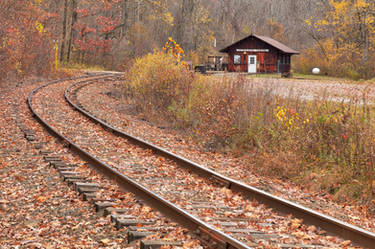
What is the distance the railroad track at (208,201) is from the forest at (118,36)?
13830mm

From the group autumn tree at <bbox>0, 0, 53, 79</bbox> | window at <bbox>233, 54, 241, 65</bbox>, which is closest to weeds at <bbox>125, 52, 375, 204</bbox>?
autumn tree at <bbox>0, 0, 53, 79</bbox>

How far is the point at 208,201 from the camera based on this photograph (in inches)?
292

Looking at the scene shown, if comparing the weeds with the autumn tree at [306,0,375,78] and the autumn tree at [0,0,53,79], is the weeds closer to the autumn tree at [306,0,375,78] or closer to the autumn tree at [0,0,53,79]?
the autumn tree at [0,0,53,79]

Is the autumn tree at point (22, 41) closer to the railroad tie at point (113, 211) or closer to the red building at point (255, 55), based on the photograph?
the railroad tie at point (113, 211)

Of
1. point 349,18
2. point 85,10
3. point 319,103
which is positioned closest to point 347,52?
point 349,18

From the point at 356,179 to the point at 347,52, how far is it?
144ft

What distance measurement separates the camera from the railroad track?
5734mm

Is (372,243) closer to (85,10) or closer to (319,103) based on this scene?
(319,103)

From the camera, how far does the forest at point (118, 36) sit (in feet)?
90.2

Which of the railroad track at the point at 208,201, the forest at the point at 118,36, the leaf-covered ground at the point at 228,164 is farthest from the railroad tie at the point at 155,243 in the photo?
the forest at the point at 118,36

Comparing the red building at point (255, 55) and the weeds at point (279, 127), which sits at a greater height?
the red building at point (255, 55)

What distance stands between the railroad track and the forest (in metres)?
13.8

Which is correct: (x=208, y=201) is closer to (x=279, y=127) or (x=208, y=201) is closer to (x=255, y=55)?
(x=279, y=127)

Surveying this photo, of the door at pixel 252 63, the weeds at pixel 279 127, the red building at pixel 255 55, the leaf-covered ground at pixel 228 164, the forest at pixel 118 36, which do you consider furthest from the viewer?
the door at pixel 252 63
